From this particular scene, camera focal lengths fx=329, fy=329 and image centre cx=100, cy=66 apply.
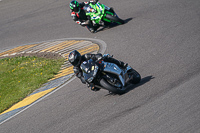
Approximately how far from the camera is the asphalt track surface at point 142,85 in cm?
707

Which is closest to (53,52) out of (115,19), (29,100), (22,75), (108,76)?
(22,75)

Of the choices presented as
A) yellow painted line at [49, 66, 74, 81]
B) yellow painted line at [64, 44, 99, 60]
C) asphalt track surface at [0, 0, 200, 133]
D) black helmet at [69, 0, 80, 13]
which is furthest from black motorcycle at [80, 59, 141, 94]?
black helmet at [69, 0, 80, 13]

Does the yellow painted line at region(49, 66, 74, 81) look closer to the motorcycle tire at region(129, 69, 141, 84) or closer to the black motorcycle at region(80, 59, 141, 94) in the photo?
the black motorcycle at region(80, 59, 141, 94)

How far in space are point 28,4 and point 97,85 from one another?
44.6 ft

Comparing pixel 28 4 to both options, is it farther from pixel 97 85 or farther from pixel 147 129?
pixel 147 129

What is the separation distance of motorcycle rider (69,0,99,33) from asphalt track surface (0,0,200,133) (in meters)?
0.37

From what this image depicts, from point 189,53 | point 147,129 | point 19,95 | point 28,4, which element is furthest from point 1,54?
point 147,129

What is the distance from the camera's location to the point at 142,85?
8781 mm

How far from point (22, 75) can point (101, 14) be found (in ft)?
14.0

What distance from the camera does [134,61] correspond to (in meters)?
10.5

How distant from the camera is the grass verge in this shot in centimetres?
1130

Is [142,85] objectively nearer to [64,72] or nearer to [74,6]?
[64,72]

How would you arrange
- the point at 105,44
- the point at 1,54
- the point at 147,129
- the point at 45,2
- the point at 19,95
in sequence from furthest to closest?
the point at 45,2
the point at 1,54
the point at 105,44
the point at 19,95
the point at 147,129

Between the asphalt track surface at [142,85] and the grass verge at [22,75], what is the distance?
148cm
